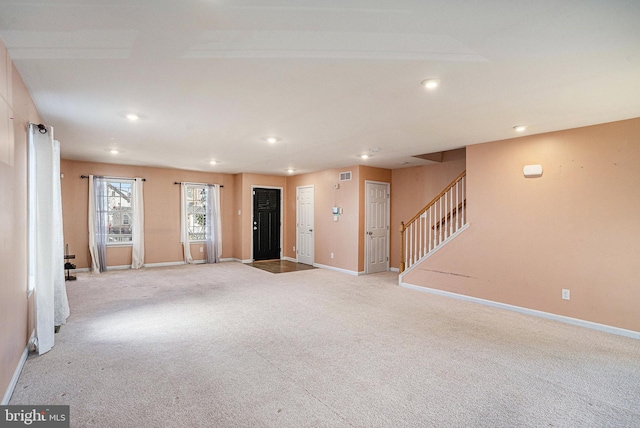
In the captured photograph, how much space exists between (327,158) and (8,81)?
187 inches

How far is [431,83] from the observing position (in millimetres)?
2783

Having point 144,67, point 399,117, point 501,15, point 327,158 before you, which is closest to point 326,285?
point 327,158

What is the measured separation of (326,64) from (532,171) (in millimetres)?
3444

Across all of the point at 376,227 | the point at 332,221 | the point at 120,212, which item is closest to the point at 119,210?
the point at 120,212

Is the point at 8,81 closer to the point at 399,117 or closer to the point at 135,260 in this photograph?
the point at 399,117

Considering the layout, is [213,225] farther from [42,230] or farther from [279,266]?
[42,230]

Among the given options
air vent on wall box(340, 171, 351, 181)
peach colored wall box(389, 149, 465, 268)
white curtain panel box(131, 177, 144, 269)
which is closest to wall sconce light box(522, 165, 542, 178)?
peach colored wall box(389, 149, 465, 268)

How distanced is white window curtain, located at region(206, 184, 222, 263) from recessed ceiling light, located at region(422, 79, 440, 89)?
274 inches

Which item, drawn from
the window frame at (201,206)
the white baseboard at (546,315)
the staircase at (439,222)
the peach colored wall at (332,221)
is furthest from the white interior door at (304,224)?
the white baseboard at (546,315)

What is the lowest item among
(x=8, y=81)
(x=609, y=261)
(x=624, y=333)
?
(x=624, y=333)

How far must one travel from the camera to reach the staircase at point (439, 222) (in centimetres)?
549

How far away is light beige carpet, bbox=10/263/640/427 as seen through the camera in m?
2.18

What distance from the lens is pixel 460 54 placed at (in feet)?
7.57

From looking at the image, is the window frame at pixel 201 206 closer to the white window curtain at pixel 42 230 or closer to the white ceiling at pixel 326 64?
the white ceiling at pixel 326 64
